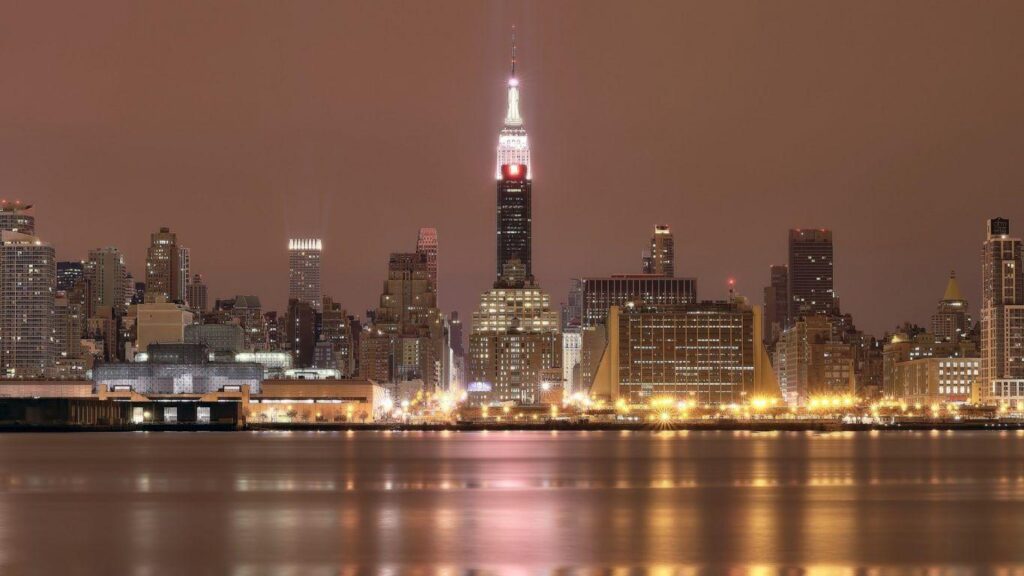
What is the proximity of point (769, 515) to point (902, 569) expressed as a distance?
1783cm

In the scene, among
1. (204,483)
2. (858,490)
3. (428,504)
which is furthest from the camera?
(204,483)

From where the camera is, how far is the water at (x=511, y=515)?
4909cm

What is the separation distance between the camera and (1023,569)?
1831 inches

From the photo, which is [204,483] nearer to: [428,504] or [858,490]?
[428,504]

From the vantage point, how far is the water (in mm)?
49094

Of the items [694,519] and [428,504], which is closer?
[694,519]

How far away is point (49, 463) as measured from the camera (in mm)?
117312

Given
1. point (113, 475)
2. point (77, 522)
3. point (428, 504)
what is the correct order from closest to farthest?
point (77, 522) → point (428, 504) → point (113, 475)

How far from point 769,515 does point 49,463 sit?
6801 cm

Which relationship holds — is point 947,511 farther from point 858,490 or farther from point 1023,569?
point 1023,569

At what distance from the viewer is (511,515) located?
6475 cm

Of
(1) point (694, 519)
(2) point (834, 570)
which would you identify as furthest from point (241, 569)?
(1) point (694, 519)

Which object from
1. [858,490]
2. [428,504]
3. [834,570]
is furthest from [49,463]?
[834,570]

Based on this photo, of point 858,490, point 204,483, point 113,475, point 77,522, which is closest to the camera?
point 77,522
